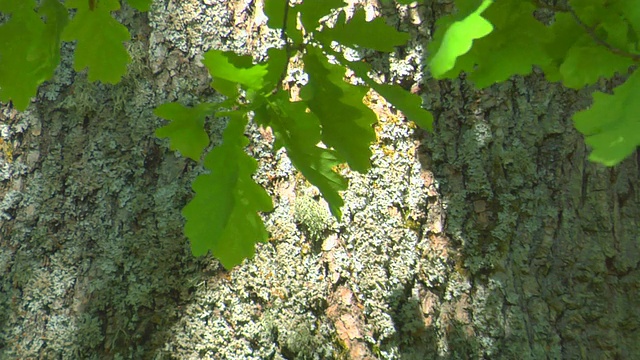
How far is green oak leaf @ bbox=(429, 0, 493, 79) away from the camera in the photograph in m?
0.73

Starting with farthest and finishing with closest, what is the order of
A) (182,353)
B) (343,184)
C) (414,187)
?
(414,187)
(182,353)
(343,184)

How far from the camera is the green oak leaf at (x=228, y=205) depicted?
1024mm

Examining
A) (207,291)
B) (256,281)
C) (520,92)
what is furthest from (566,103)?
(207,291)

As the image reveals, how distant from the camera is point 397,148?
1.67 meters

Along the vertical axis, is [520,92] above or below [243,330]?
above

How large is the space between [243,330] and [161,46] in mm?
751

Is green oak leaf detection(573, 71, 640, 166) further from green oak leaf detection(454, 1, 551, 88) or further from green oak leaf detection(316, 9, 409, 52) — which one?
green oak leaf detection(316, 9, 409, 52)

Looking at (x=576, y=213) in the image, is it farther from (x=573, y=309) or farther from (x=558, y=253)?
(x=573, y=309)

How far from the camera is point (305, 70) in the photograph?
3.45ft

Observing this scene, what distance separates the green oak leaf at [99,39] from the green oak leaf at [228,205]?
0.30 meters

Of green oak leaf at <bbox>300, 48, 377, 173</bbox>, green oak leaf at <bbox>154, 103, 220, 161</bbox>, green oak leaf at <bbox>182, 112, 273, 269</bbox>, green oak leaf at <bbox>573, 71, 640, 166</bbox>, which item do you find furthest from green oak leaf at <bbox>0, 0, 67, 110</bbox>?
green oak leaf at <bbox>573, 71, 640, 166</bbox>

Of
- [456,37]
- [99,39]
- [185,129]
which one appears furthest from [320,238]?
[456,37]

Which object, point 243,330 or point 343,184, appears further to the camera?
point 243,330

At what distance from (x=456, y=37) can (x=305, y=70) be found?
13.8 inches
